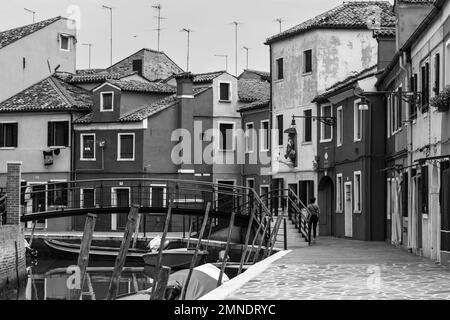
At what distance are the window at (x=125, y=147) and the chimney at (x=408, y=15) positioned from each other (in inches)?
Answer: 767

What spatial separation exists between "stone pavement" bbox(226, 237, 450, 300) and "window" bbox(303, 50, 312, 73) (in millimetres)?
13173

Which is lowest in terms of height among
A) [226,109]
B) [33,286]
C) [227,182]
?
[33,286]

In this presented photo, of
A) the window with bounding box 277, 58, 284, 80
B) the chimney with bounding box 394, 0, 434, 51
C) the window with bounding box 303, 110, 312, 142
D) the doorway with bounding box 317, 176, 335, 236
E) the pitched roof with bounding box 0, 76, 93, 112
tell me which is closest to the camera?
the chimney with bounding box 394, 0, 434, 51

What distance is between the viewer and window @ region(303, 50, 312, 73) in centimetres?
4000

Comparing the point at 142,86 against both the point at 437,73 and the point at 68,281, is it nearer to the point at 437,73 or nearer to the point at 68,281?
the point at 68,281

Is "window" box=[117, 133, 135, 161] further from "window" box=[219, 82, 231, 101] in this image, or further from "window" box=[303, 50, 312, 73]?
"window" box=[303, 50, 312, 73]

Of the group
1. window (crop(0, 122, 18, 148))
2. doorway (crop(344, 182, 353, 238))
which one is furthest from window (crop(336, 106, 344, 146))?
window (crop(0, 122, 18, 148))

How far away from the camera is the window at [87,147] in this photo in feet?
158

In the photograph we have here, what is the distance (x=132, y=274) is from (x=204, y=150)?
1308 centimetres
